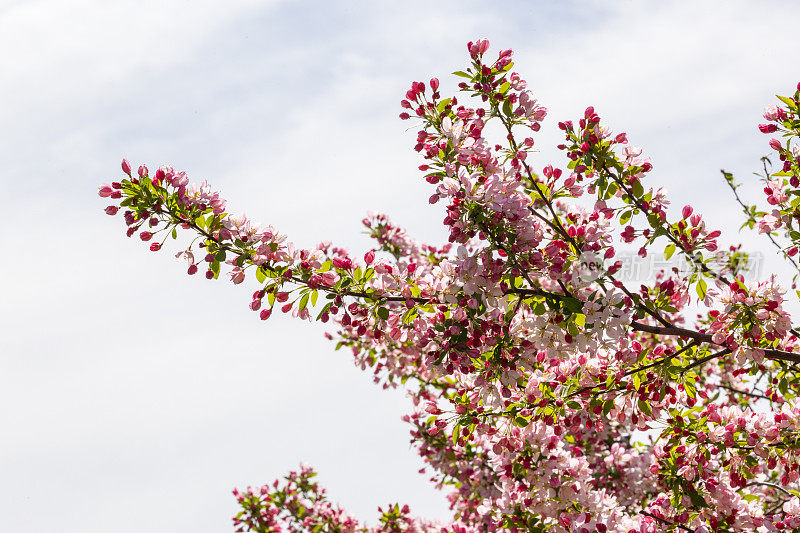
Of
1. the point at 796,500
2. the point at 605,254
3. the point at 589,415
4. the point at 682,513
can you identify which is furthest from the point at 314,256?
the point at 796,500

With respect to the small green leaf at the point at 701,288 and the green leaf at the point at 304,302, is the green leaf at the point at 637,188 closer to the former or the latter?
the small green leaf at the point at 701,288

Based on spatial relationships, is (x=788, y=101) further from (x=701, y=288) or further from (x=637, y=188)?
(x=701, y=288)

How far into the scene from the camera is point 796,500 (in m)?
4.66

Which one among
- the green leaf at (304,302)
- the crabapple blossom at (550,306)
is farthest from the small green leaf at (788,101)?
the green leaf at (304,302)

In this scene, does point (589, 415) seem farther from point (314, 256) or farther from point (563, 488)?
point (314, 256)

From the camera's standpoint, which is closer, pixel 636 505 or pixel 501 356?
pixel 501 356

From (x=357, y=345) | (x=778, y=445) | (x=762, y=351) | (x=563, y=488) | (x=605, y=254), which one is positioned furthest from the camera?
(x=357, y=345)

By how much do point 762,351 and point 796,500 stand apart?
1.46 meters

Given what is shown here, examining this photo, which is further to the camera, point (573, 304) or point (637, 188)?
point (637, 188)

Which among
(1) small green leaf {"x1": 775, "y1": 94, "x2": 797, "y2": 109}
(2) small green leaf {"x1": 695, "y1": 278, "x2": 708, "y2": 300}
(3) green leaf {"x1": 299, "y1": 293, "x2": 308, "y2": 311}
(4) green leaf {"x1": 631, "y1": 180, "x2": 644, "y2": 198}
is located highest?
(1) small green leaf {"x1": 775, "y1": 94, "x2": 797, "y2": 109}

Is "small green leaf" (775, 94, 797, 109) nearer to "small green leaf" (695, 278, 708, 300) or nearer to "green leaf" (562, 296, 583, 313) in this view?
"small green leaf" (695, 278, 708, 300)

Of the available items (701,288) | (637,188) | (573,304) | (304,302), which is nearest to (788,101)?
(637,188)

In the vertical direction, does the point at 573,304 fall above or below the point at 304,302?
below

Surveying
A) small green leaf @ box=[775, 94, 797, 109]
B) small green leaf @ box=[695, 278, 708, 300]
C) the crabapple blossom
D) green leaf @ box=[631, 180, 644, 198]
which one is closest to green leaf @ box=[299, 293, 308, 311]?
the crabapple blossom
